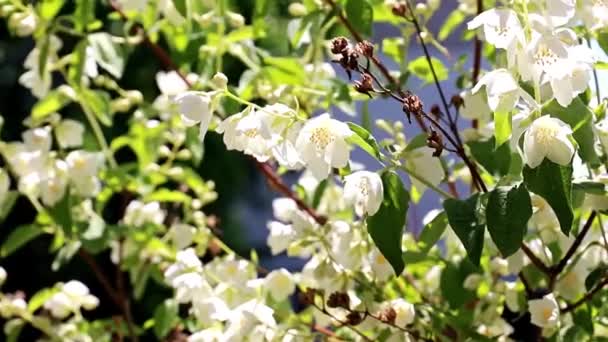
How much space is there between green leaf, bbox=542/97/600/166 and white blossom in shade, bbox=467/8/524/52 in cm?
5

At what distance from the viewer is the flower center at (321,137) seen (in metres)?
0.60

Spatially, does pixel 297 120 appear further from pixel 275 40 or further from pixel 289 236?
pixel 275 40

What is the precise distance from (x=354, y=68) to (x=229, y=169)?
268cm

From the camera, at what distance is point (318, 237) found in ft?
2.70

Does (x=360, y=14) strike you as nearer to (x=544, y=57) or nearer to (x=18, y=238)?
(x=544, y=57)

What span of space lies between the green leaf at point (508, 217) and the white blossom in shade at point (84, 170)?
58cm

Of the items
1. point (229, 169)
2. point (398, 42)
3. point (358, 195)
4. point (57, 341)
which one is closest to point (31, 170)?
point (57, 341)

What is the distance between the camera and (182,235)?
105cm

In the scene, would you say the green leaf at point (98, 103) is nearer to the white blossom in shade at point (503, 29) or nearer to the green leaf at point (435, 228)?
the green leaf at point (435, 228)

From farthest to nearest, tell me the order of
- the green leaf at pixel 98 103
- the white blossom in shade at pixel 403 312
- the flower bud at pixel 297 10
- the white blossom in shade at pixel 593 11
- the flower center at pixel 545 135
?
the green leaf at pixel 98 103, the flower bud at pixel 297 10, the white blossom in shade at pixel 403 312, the white blossom in shade at pixel 593 11, the flower center at pixel 545 135

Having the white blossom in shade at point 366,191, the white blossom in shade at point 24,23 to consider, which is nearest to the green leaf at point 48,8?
the white blossom in shade at point 24,23

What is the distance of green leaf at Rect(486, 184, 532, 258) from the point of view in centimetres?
57

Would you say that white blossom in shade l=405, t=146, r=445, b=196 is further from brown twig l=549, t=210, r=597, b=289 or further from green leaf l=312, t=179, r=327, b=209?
green leaf l=312, t=179, r=327, b=209

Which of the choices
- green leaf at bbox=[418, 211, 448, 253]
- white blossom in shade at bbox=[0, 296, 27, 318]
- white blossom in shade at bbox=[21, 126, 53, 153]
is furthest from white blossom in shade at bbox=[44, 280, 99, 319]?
green leaf at bbox=[418, 211, 448, 253]
